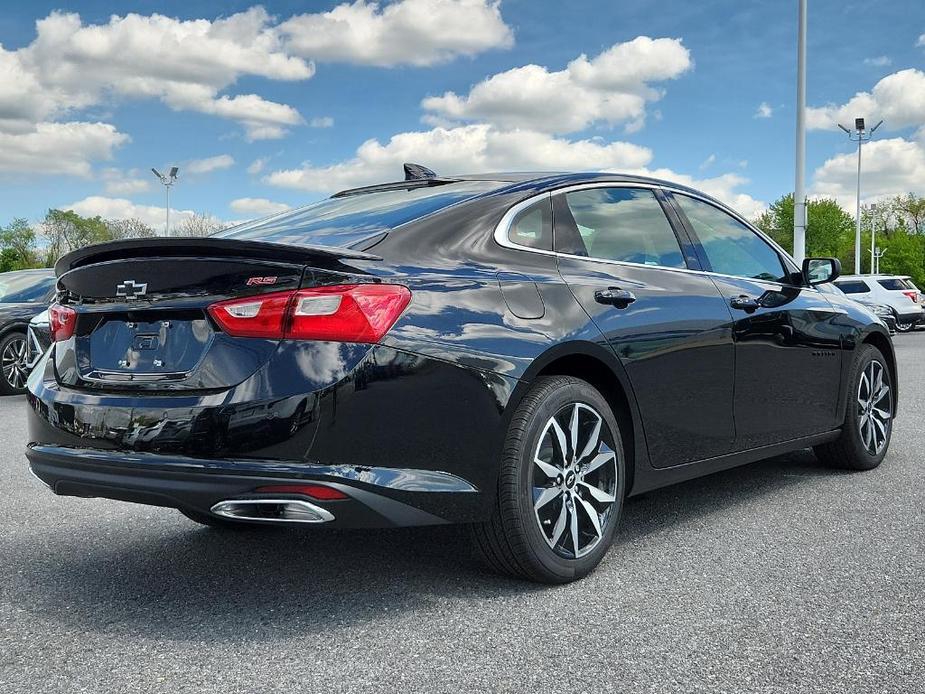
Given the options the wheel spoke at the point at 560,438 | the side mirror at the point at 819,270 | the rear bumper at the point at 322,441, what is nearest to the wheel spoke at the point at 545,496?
the wheel spoke at the point at 560,438

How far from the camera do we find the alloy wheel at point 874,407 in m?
5.83

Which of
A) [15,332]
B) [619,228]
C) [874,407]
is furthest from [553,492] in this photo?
[15,332]

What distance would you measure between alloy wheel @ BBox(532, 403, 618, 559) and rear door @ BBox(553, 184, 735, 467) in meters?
0.29

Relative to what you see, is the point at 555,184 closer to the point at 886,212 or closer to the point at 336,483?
the point at 336,483

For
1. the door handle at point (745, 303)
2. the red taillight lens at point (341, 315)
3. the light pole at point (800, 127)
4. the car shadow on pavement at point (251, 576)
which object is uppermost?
the light pole at point (800, 127)

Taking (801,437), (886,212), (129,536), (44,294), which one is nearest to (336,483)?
(129,536)

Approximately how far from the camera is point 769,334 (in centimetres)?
490

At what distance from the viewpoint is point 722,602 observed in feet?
11.2

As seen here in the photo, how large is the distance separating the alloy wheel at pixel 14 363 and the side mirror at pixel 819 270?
31.6 ft

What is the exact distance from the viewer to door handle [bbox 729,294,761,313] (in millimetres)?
4691

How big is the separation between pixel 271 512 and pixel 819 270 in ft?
12.0

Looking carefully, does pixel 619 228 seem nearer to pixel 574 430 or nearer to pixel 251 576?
pixel 574 430

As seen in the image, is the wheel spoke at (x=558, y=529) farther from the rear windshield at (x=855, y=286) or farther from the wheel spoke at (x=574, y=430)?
the rear windshield at (x=855, y=286)

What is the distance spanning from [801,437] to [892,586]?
1.72 metres
